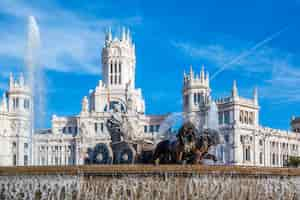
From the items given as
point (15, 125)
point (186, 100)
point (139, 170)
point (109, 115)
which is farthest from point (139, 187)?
point (15, 125)

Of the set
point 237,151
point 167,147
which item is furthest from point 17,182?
point 237,151

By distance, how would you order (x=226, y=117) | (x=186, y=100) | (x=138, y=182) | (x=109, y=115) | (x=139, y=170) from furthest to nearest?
(x=186, y=100) → (x=109, y=115) → (x=226, y=117) → (x=138, y=182) → (x=139, y=170)

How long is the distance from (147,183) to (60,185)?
10.4 ft

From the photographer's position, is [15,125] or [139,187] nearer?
[139,187]

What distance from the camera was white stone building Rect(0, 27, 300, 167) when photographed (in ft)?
334

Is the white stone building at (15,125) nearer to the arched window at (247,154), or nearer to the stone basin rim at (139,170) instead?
the arched window at (247,154)

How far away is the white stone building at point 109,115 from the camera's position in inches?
4011

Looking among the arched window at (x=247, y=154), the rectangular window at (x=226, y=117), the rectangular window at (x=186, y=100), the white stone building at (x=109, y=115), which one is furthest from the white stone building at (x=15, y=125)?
the arched window at (x=247, y=154)

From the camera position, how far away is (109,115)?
110 meters

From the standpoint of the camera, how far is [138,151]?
30.5 meters

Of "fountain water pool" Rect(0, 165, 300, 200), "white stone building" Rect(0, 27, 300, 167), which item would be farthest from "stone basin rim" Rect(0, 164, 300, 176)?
"white stone building" Rect(0, 27, 300, 167)

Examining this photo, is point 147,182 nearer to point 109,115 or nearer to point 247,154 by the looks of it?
point 247,154

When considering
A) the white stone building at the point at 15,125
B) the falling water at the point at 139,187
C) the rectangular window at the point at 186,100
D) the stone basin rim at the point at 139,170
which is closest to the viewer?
the stone basin rim at the point at 139,170

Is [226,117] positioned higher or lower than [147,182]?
higher
